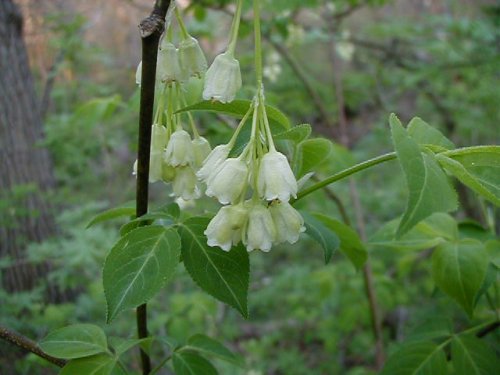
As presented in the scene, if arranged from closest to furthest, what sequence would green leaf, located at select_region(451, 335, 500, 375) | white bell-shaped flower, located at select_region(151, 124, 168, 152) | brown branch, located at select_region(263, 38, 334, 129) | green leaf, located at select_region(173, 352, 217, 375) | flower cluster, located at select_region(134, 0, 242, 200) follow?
flower cluster, located at select_region(134, 0, 242, 200)
white bell-shaped flower, located at select_region(151, 124, 168, 152)
green leaf, located at select_region(173, 352, 217, 375)
green leaf, located at select_region(451, 335, 500, 375)
brown branch, located at select_region(263, 38, 334, 129)

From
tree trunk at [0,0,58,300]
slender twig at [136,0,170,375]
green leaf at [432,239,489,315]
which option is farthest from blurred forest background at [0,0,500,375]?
slender twig at [136,0,170,375]

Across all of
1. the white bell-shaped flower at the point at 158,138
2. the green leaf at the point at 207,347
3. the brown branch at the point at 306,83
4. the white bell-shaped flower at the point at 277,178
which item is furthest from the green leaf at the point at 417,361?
the brown branch at the point at 306,83

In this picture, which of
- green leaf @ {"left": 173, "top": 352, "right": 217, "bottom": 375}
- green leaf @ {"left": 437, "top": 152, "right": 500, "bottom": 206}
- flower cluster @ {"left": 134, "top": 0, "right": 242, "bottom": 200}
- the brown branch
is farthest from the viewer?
the brown branch

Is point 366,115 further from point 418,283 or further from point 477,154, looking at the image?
point 477,154

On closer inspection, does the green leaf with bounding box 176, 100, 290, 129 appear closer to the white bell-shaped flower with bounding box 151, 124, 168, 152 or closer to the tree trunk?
the white bell-shaped flower with bounding box 151, 124, 168, 152

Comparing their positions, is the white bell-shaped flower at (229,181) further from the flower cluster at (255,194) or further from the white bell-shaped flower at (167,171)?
the white bell-shaped flower at (167,171)

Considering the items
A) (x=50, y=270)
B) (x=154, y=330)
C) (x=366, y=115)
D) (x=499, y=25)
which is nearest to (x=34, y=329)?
(x=154, y=330)
